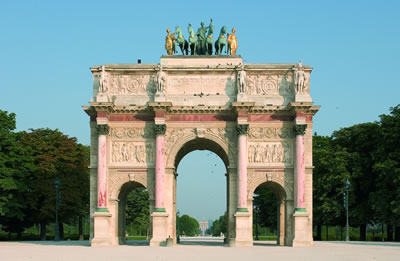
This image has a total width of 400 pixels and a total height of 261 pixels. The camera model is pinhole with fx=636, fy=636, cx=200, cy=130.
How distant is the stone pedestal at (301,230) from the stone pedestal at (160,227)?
872 cm

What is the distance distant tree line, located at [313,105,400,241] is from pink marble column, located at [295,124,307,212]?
401 inches

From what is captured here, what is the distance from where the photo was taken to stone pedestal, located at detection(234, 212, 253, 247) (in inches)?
1674

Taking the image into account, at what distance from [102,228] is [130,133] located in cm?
688

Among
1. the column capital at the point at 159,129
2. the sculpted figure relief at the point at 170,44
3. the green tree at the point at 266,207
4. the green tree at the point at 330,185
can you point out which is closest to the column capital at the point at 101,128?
the column capital at the point at 159,129

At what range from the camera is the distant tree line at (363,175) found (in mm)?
51500

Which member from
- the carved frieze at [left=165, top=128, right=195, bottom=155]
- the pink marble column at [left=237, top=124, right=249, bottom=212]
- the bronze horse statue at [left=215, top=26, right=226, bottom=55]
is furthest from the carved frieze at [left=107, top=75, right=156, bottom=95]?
the pink marble column at [left=237, top=124, right=249, bottom=212]

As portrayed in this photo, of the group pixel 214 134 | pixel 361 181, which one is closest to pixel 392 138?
pixel 361 181

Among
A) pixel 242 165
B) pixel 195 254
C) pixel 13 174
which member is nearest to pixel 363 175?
pixel 242 165

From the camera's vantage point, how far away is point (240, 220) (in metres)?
43.0

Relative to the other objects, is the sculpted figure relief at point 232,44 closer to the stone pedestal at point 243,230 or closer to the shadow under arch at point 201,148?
the shadow under arch at point 201,148

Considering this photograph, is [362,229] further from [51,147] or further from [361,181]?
[51,147]

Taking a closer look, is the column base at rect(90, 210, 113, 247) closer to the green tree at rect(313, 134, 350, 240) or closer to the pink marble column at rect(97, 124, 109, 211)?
the pink marble column at rect(97, 124, 109, 211)

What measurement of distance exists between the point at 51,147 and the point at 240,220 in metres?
24.3

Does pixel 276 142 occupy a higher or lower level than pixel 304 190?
higher
